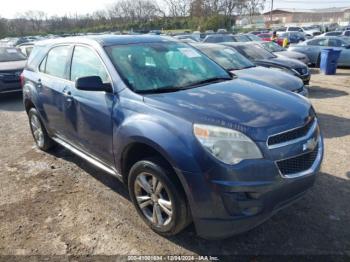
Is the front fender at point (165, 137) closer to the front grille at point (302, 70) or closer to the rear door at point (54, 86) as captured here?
the rear door at point (54, 86)

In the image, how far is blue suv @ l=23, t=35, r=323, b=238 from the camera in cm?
246

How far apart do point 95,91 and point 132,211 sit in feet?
4.38

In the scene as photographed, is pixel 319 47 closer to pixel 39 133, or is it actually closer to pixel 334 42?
pixel 334 42

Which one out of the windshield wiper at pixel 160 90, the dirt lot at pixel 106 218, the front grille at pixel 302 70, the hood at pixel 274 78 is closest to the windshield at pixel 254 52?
the front grille at pixel 302 70

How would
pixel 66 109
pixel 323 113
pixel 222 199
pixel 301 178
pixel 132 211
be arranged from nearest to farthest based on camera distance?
pixel 222 199, pixel 301 178, pixel 132 211, pixel 66 109, pixel 323 113

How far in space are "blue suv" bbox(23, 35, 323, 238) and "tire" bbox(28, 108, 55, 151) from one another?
1.01m

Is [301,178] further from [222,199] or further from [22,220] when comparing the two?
[22,220]

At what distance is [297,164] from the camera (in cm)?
268

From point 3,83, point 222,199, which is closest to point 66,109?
point 222,199

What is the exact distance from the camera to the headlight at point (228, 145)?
244cm

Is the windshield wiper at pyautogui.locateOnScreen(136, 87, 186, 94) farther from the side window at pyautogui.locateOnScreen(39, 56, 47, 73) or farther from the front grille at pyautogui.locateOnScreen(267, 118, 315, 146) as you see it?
the side window at pyautogui.locateOnScreen(39, 56, 47, 73)

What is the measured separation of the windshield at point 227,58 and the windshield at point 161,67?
3260 millimetres

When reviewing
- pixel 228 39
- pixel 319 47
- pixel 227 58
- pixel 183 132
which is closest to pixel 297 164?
pixel 183 132

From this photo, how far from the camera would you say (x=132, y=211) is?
3553 millimetres
